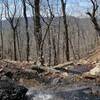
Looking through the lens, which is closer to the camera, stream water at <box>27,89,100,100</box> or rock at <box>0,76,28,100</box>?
rock at <box>0,76,28,100</box>

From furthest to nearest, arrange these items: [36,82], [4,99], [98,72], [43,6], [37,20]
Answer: [43,6] → [37,20] → [98,72] → [36,82] → [4,99]

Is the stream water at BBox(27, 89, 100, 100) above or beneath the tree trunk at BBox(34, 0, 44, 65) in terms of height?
beneath

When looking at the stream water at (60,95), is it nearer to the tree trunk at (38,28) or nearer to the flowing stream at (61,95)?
the flowing stream at (61,95)

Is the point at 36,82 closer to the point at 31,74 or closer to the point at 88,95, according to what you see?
the point at 31,74

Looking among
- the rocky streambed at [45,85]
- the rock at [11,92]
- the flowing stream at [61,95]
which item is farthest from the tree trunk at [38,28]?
the rock at [11,92]

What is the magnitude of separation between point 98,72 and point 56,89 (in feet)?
12.7

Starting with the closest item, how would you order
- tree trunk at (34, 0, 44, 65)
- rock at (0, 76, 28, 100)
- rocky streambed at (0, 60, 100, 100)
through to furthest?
rock at (0, 76, 28, 100), rocky streambed at (0, 60, 100, 100), tree trunk at (34, 0, 44, 65)

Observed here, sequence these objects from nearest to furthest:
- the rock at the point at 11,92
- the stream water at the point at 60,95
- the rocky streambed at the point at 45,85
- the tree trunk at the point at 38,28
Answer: the rock at the point at 11,92 → the rocky streambed at the point at 45,85 → the stream water at the point at 60,95 → the tree trunk at the point at 38,28

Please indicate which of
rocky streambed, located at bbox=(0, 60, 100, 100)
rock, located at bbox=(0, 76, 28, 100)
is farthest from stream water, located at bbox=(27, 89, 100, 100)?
rock, located at bbox=(0, 76, 28, 100)

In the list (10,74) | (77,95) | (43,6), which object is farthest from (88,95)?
(43,6)

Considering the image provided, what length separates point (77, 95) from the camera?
1392 cm

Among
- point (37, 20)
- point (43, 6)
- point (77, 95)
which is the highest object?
point (43, 6)

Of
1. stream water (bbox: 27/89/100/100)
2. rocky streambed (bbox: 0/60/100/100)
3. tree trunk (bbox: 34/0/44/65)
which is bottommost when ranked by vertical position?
stream water (bbox: 27/89/100/100)

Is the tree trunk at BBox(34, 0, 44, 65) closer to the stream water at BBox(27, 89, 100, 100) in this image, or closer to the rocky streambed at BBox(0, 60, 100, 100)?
the rocky streambed at BBox(0, 60, 100, 100)
